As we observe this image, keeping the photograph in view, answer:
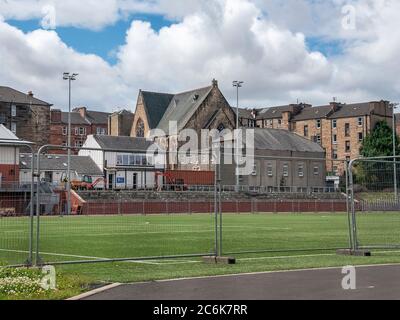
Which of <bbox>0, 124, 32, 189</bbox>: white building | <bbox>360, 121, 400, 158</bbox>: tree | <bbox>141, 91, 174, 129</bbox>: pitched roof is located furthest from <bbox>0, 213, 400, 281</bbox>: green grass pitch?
<bbox>141, 91, 174, 129</bbox>: pitched roof

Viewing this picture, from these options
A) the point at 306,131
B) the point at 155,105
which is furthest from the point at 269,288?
the point at 306,131

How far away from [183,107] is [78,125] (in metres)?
29.3

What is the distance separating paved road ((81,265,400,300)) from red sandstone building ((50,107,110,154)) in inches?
4410

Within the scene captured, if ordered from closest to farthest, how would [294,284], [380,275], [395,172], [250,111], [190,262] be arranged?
[294,284], [380,275], [190,262], [395,172], [250,111]

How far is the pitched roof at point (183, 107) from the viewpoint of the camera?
111262mm

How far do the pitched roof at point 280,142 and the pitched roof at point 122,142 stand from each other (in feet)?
60.3

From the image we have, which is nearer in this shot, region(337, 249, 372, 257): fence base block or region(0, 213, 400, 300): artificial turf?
region(0, 213, 400, 300): artificial turf

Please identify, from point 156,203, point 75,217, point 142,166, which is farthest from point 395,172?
point 156,203

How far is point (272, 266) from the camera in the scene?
14.1 meters

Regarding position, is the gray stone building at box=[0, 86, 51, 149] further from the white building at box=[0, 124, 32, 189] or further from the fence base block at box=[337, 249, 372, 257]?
the fence base block at box=[337, 249, 372, 257]

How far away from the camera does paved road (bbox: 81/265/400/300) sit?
31.4 feet

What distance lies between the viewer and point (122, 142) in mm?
101625

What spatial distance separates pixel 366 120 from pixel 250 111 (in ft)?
110

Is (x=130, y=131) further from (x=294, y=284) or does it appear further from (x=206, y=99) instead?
(x=294, y=284)
